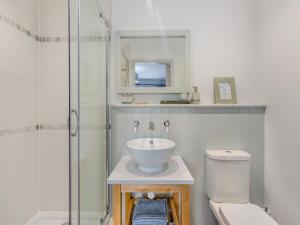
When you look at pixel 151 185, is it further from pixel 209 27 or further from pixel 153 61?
pixel 209 27

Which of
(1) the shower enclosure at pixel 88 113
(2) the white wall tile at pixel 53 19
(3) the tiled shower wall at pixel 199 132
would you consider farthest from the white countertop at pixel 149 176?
(2) the white wall tile at pixel 53 19

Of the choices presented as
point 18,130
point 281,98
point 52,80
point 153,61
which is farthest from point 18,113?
point 281,98

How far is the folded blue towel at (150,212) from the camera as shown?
1.54 meters

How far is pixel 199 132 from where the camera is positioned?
1894mm

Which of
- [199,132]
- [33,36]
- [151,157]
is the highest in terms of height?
[33,36]

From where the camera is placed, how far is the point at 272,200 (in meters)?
1.75

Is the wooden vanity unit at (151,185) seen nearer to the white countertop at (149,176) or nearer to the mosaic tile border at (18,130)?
the white countertop at (149,176)

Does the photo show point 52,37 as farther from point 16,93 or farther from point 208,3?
point 208,3

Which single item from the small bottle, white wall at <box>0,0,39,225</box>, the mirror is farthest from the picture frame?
white wall at <box>0,0,39,225</box>

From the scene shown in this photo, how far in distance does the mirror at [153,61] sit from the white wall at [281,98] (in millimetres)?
667

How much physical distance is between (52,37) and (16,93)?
62cm

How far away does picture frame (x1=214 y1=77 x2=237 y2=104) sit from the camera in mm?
1924

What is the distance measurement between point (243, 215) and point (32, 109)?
6.16 ft

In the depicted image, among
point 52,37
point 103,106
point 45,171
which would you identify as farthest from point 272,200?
point 52,37
